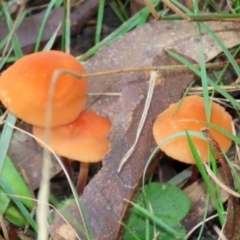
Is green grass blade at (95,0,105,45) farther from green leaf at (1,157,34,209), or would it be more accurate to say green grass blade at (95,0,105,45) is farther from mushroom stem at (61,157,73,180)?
green leaf at (1,157,34,209)

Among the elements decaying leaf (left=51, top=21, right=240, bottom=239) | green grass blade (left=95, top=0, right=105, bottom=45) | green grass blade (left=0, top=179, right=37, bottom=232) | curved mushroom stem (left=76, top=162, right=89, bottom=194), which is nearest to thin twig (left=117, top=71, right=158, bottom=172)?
decaying leaf (left=51, top=21, right=240, bottom=239)

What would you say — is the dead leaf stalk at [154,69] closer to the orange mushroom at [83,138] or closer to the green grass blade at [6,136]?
the orange mushroom at [83,138]

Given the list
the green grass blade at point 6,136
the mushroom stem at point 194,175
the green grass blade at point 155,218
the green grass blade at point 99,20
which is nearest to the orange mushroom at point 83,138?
the green grass blade at point 6,136

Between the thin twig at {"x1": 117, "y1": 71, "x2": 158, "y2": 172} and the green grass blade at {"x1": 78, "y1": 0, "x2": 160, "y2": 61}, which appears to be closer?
the thin twig at {"x1": 117, "y1": 71, "x2": 158, "y2": 172}

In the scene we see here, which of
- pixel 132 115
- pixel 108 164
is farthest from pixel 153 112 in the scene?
pixel 108 164

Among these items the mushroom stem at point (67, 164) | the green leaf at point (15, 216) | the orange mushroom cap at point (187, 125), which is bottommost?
the green leaf at point (15, 216)
